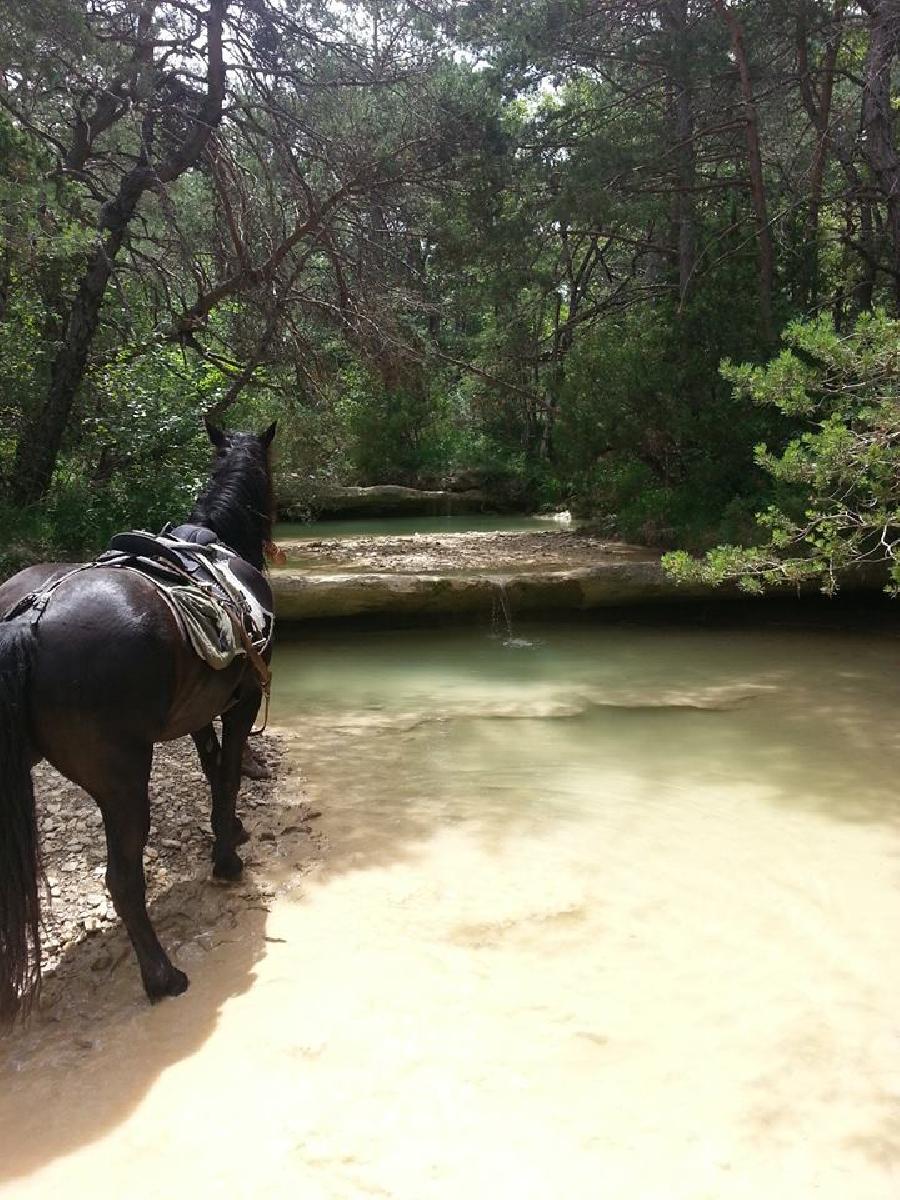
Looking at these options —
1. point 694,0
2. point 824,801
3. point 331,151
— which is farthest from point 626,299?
point 824,801

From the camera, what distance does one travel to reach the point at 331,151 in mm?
8883

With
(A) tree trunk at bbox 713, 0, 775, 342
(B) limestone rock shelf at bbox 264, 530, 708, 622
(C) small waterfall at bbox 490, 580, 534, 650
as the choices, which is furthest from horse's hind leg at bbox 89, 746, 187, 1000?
(A) tree trunk at bbox 713, 0, 775, 342

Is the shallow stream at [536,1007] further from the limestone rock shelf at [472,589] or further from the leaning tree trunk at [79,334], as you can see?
the leaning tree trunk at [79,334]

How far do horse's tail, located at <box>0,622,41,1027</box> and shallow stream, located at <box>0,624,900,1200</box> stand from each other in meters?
0.28

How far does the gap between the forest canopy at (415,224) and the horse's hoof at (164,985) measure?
543 cm

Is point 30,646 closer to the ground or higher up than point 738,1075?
higher up

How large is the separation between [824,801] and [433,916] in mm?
2361

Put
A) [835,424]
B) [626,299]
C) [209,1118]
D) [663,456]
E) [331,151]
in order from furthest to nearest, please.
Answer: [626,299], [663,456], [331,151], [835,424], [209,1118]

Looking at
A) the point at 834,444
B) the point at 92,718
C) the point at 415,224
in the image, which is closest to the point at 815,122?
the point at 415,224

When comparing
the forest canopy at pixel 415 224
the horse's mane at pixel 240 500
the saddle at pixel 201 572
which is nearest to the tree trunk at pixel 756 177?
the forest canopy at pixel 415 224

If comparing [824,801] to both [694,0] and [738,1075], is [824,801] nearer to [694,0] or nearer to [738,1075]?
[738,1075]

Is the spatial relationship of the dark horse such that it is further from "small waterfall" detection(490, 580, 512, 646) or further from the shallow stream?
"small waterfall" detection(490, 580, 512, 646)

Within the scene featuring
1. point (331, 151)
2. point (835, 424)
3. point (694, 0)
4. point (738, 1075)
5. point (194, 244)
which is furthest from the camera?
point (694, 0)

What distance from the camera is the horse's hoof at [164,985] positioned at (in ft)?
9.08
